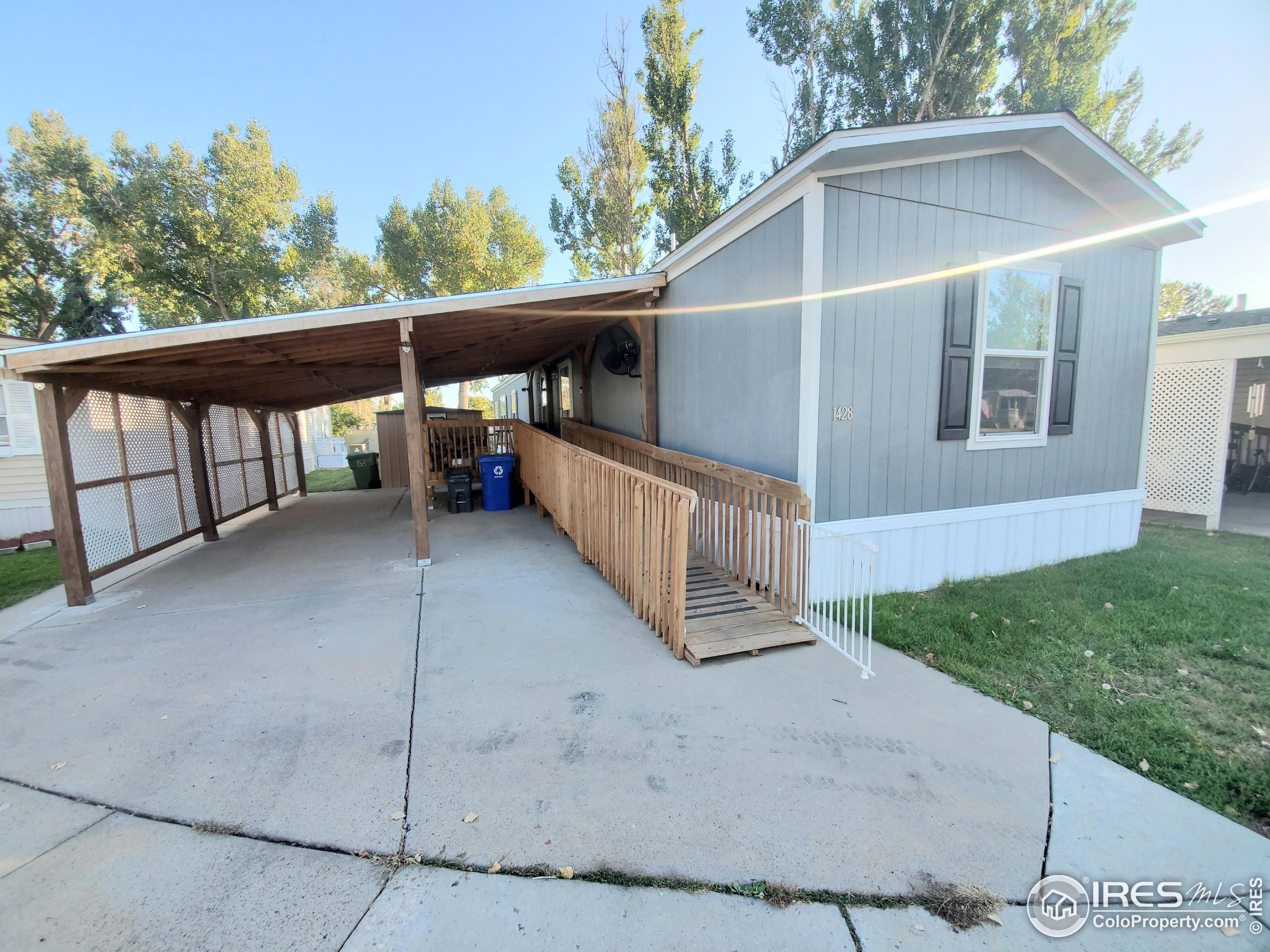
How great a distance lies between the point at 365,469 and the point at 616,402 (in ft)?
24.7

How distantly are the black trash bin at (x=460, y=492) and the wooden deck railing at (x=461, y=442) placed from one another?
0.90 metres

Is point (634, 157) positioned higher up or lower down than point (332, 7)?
lower down

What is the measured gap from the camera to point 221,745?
247cm

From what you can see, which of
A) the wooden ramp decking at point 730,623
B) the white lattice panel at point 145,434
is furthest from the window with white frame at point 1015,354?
the white lattice panel at point 145,434

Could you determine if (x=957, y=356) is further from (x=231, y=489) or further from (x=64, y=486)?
(x=231, y=489)

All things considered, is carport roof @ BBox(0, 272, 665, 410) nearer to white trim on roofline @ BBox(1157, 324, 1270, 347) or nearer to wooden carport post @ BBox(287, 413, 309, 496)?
wooden carport post @ BBox(287, 413, 309, 496)

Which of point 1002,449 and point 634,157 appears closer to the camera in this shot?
point 1002,449

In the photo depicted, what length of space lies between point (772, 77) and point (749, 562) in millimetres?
15206

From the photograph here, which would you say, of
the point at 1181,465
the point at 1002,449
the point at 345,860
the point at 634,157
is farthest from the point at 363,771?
the point at 634,157

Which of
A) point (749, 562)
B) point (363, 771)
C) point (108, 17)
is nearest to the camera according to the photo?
point (363, 771)

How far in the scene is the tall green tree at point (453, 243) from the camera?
1852 cm

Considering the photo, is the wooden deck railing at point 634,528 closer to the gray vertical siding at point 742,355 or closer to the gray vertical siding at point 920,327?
the gray vertical siding at point 742,355

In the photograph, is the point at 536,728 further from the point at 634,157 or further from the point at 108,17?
the point at 108,17

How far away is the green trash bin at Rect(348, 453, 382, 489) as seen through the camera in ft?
39.9
